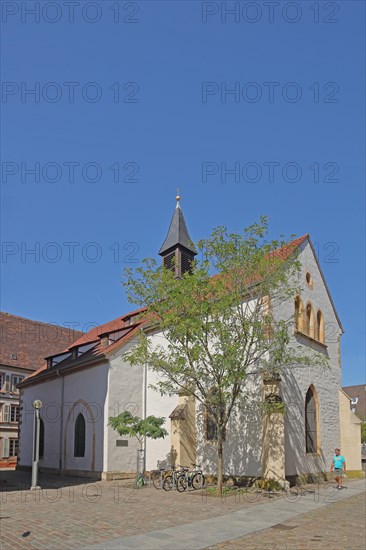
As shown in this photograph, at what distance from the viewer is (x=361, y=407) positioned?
246ft

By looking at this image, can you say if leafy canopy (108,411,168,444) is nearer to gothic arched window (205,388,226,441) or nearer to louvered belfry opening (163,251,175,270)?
gothic arched window (205,388,226,441)

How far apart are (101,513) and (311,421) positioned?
12812 millimetres

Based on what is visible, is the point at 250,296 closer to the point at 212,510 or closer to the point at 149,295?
the point at 149,295

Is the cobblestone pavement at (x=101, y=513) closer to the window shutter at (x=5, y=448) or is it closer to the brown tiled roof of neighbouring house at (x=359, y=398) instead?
the window shutter at (x=5, y=448)

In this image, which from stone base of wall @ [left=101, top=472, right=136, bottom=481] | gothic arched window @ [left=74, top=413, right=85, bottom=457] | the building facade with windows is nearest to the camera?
stone base of wall @ [left=101, top=472, right=136, bottom=481]

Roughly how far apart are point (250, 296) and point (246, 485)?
7.56 m

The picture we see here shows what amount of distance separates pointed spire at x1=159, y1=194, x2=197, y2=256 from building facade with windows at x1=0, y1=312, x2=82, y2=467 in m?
16.6

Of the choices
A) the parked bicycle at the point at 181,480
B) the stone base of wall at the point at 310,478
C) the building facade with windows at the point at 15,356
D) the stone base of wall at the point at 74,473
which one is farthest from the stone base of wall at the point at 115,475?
the building facade with windows at the point at 15,356

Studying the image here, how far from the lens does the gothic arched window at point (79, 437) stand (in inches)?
1021

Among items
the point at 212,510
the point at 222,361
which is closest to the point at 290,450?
the point at 222,361

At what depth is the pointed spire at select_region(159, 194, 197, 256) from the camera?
1276 inches

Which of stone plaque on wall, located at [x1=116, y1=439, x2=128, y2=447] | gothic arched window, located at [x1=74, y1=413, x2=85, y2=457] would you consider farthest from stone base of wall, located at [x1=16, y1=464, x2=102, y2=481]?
stone plaque on wall, located at [x1=116, y1=439, x2=128, y2=447]

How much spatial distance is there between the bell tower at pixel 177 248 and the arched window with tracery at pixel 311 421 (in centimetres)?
1137

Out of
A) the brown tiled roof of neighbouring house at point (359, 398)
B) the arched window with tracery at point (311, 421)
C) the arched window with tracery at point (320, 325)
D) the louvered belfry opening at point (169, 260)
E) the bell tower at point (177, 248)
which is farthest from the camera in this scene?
the brown tiled roof of neighbouring house at point (359, 398)
